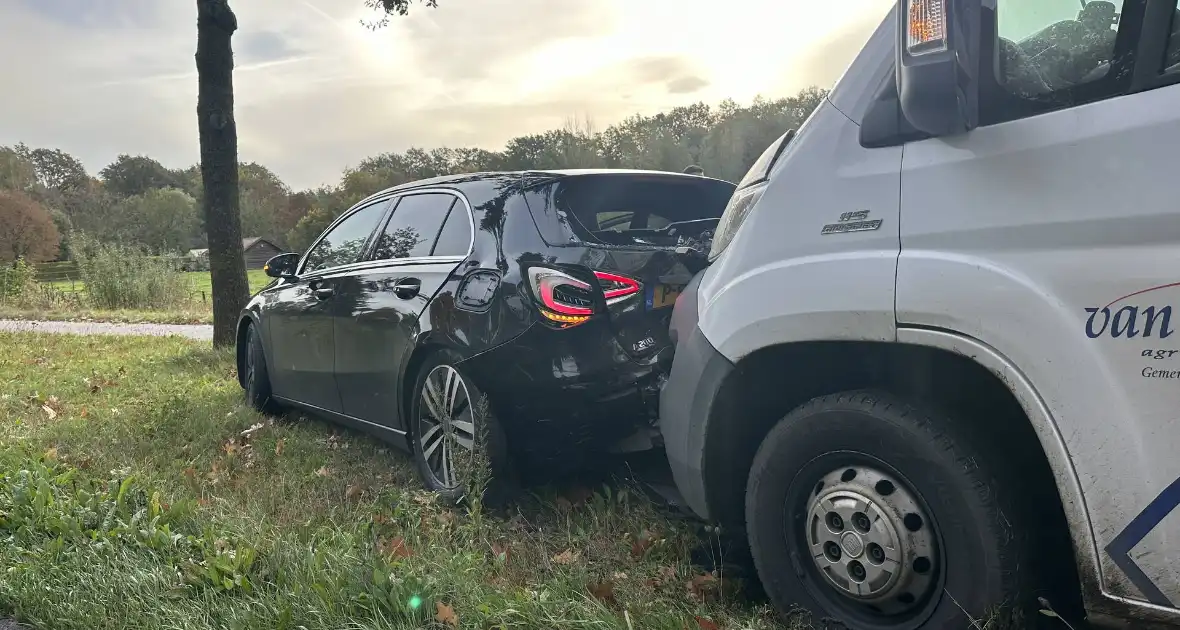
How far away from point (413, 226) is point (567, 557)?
2.11m

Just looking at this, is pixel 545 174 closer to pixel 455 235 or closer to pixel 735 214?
pixel 455 235

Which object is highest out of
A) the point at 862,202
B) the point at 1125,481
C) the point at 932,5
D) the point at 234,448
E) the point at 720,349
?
the point at 932,5

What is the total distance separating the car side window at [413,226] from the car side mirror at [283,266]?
130cm

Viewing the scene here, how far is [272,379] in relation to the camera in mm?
5965

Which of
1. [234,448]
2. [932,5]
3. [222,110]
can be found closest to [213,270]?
[222,110]

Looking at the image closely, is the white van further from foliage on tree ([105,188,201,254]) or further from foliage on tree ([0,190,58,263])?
foliage on tree ([105,188,201,254])

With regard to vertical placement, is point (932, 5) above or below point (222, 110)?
below

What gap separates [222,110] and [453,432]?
7280 millimetres

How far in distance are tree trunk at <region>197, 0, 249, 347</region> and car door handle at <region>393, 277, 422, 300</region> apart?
6291 millimetres

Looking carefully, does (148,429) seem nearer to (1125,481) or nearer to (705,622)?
(705,622)

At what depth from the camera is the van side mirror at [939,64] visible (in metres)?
1.92

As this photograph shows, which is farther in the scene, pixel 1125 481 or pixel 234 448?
pixel 234 448

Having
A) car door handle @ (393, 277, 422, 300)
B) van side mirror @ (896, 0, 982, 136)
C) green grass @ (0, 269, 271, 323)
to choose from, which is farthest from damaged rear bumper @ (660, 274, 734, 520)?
green grass @ (0, 269, 271, 323)

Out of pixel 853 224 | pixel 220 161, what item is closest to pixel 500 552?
pixel 853 224
